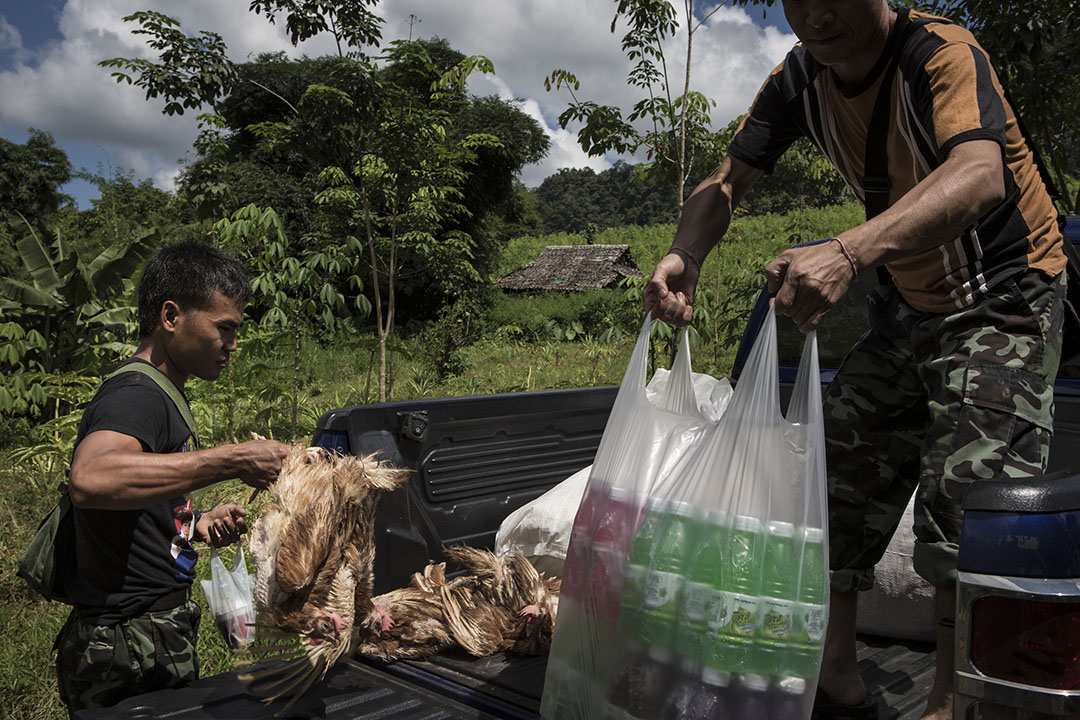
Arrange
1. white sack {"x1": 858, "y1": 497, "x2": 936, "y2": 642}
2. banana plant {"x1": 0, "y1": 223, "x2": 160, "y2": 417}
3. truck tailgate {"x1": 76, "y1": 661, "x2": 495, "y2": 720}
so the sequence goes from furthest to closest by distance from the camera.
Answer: banana plant {"x1": 0, "y1": 223, "x2": 160, "y2": 417} → white sack {"x1": 858, "y1": 497, "x2": 936, "y2": 642} → truck tailgate {"x1": 76, "y1": 661, "x2": 495, "y2": 720}

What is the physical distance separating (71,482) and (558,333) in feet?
59.3

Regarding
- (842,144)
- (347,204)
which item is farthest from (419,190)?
(842,144)

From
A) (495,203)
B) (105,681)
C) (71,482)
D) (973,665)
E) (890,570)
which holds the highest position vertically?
(495,203)

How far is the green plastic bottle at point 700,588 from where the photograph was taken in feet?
4.71

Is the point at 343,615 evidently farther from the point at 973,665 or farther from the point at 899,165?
the point at 899,165

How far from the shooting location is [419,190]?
7.23 m

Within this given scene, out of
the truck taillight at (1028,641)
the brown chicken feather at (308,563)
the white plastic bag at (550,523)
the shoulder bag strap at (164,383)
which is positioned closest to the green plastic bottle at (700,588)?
the truck taillight at (1028,641)

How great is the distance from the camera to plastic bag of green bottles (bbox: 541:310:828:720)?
4.71 ft

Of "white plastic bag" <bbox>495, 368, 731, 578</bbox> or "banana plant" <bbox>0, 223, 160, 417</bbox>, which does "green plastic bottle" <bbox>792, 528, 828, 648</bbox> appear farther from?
"banana plant" <bbox>0, 223, 160, 417</bbox>

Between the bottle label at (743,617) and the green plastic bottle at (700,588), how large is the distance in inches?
1.3

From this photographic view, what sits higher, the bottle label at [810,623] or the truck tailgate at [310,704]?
the bottle label at [810,623]

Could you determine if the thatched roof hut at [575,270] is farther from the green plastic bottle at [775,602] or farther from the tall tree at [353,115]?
the green plastic bottle at [775,602]

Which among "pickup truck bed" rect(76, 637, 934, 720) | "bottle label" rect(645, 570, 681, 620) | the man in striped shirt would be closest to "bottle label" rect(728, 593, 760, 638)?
"bottle label" rect(645, 570, 681, 620)

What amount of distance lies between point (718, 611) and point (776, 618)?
106mm
